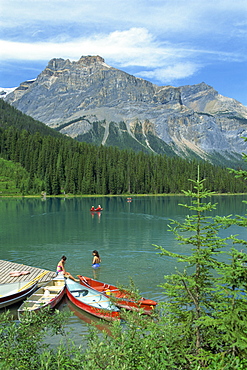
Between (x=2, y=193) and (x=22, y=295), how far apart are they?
509ft

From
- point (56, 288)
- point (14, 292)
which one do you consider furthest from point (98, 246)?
point (14, 292)

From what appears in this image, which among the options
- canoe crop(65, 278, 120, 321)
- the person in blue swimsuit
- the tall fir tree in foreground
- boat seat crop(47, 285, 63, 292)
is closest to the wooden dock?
boat seat crop(47, 285, 63, 292)

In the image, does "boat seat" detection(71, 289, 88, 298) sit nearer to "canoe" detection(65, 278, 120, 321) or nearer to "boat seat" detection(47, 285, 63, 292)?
"canoe" detection(65, 278, 120, 321)

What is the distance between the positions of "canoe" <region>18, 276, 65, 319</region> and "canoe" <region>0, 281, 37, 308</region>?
730 millimetres

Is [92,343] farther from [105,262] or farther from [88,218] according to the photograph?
[88,218]

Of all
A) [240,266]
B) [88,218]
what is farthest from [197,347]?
[88,218]

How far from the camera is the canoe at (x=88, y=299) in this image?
21.9 metres

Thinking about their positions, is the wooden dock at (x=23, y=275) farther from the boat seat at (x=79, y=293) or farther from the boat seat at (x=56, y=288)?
the boat seat at (x=79, y=293)

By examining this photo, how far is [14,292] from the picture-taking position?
82.4ft

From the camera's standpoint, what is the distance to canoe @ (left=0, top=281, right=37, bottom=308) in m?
23.8

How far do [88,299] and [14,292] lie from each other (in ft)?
19.8

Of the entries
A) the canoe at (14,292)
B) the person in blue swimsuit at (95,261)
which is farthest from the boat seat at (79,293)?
the person in blue swimsuit at (95,261)

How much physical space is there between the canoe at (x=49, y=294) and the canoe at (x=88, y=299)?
0.77m

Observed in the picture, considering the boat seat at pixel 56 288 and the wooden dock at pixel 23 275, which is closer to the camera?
the boat seat at pixel 56 288
